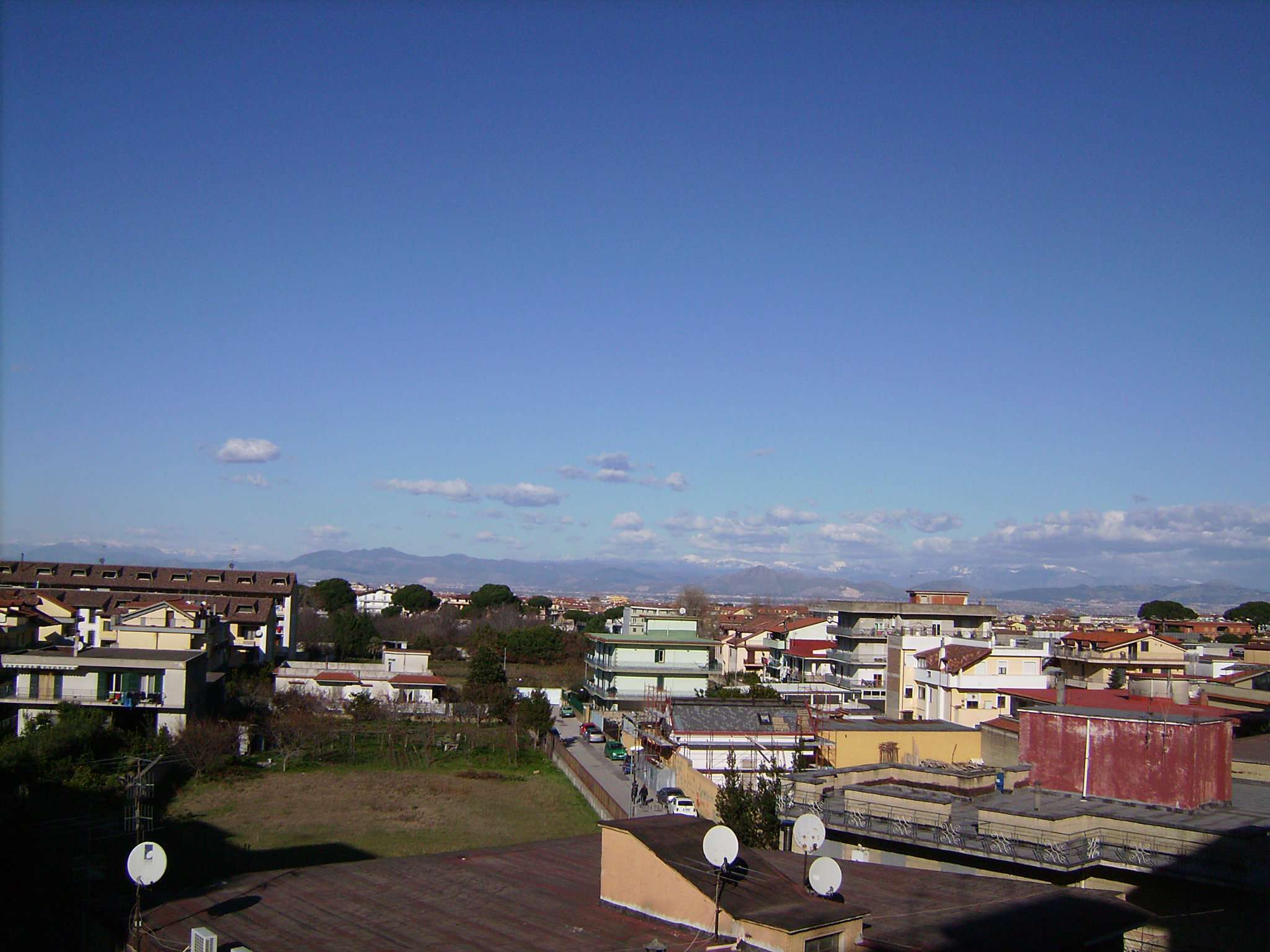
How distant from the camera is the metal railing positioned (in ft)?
48.9

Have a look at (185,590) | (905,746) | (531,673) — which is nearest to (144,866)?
(905,746)

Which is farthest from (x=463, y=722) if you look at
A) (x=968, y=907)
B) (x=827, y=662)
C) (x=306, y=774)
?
(x=968, y=907)

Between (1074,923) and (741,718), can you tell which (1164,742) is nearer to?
(1074,923)

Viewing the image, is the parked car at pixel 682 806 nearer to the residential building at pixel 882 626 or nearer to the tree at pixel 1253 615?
the residential building at pixel 882 626

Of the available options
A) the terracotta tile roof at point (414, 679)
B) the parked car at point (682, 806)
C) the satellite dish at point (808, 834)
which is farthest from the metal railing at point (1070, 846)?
the terracotta tile roof at point (414, 679)

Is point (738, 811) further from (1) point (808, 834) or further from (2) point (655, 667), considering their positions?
(2) point (655, 667)

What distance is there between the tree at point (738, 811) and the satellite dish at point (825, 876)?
6917 mm

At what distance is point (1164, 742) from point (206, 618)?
3669 cm

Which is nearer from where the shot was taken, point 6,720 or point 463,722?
point 6,720

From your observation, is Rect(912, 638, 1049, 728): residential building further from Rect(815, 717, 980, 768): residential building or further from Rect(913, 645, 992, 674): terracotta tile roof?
Rect(815, 717, 980, 768): residential building

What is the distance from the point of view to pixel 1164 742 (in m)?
18.3

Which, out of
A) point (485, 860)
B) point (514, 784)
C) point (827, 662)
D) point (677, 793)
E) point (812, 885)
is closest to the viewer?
point (812, 885)

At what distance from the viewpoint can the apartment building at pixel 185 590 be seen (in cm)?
5091

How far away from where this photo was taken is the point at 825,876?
11.0 metres
